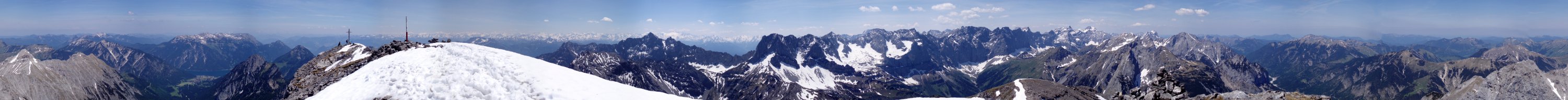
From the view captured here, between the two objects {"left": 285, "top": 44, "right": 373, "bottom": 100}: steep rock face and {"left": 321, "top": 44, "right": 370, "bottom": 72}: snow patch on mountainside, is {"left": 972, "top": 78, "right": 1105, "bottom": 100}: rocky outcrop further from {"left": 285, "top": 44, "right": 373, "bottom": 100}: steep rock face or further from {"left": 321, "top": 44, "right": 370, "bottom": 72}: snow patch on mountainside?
{"left": 285, "top": 44, "right": 373, "bottom": 100}: steep rock face

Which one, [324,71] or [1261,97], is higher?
[324,71]

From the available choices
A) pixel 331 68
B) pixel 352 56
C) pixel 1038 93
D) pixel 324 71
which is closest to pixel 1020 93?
pixel 1038 93

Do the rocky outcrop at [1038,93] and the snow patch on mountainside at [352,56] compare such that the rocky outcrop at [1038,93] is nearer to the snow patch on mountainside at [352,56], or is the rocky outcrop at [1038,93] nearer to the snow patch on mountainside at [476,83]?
the snow patch on mountainside at [352,56]

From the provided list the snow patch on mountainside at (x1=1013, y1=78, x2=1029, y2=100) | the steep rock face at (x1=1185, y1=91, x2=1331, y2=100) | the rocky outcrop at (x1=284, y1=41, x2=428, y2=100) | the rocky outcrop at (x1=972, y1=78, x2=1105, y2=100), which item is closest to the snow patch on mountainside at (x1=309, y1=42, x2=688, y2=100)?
the rocky outcrop at (x1=284, y1=41, x2=428, y2=100)

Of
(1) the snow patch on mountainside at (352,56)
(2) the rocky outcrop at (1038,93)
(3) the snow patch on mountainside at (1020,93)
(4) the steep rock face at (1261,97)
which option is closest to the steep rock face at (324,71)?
(1) the snow patch on mountainside at (352,56)

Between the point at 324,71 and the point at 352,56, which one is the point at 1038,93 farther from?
the point at 324,71

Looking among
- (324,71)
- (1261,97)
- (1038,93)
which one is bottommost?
(1038,93)

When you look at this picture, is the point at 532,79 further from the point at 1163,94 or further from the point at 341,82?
the point at 1163,94

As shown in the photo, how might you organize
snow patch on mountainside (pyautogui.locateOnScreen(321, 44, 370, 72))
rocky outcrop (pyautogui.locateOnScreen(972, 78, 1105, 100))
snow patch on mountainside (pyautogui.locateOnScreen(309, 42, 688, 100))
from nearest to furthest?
snow patch on mountainside (pyautogui.locateOnScreen(309, 42, 688, 100)) < snow patch on mountainside (pyautogui.locateOnScreen(321, 44, 370, 72)) < rocky outcrop (pyautogui.locateOnScreen(972, 78, 1105, 100))
